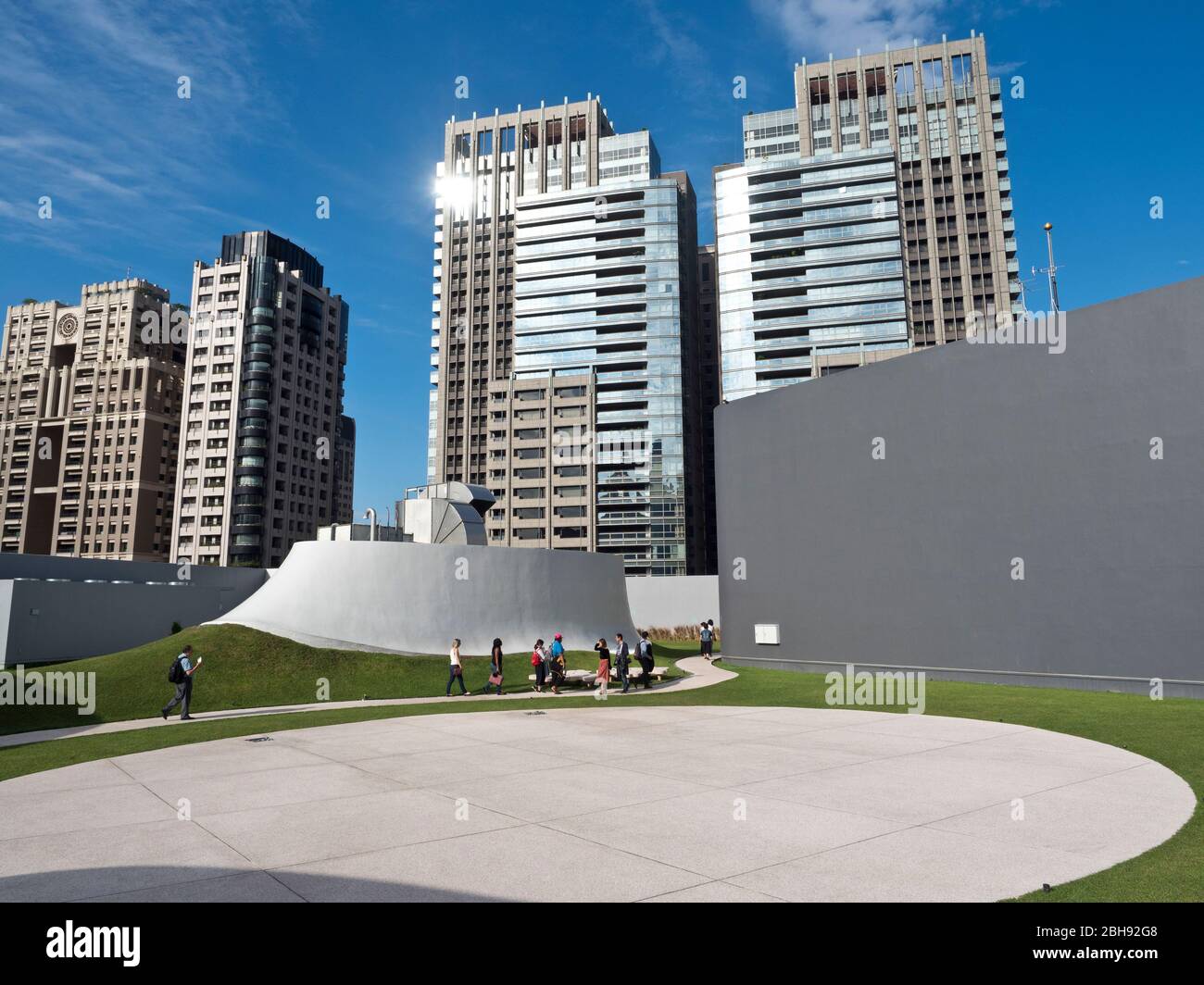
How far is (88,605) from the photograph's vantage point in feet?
115

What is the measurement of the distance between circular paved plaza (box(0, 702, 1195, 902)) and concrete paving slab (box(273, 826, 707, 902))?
1.1 inches

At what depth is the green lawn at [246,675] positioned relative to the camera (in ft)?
71.7

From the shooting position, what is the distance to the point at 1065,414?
22.4m

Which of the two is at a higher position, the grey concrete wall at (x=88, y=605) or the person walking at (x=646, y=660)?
the grey concrete wall at (x=88, y=605)

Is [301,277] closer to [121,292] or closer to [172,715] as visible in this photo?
[121,292]

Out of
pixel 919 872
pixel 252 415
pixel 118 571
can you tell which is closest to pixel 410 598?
pixel 118 571

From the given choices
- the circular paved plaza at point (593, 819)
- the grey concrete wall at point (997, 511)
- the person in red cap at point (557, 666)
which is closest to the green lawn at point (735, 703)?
the circular paved plaza at point (593, 819)

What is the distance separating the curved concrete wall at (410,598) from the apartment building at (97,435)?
107m

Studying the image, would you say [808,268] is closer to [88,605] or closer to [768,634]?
[768,634]

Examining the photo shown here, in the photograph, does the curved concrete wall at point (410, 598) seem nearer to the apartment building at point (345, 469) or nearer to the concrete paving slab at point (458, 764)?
the concrete paving slab at point (458, 764)

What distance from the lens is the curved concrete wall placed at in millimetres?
29328

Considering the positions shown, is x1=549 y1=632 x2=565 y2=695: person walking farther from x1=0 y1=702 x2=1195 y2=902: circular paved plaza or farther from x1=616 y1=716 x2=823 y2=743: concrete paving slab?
x1=0 y1=702 x2=1195 y2=902: circular paved plaza

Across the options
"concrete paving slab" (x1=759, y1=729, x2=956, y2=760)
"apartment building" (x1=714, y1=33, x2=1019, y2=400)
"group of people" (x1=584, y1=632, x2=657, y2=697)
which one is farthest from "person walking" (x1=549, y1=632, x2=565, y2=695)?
"apartment building" (x1=714, y1=33, x2=1019, y2=400)
